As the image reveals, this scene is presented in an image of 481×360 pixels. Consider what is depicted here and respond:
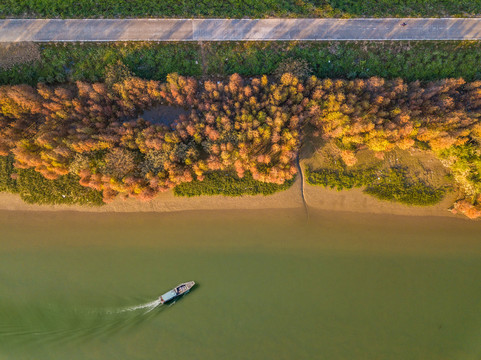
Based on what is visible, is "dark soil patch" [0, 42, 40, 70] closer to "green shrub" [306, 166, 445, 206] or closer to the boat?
the boat

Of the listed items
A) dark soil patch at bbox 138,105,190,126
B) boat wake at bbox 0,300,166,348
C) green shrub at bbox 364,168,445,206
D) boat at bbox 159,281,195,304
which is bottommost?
boat wake at bbox 0,300,166,348

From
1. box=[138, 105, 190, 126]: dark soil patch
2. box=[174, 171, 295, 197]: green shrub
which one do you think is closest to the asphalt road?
box=[138, 105, 190, 126]: dark soil patch

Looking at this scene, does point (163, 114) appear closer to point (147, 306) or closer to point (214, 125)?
point (214, 125)

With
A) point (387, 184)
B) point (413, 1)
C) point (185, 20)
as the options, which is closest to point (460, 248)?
point (387, 184)

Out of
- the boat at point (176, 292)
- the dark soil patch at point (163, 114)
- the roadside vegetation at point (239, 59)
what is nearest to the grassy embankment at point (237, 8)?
the roadside vegetation at point (239, 59)

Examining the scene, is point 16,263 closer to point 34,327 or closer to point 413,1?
point 34,327

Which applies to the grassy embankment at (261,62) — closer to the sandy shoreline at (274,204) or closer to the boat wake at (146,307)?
the sandy shoreline at (274,204)
